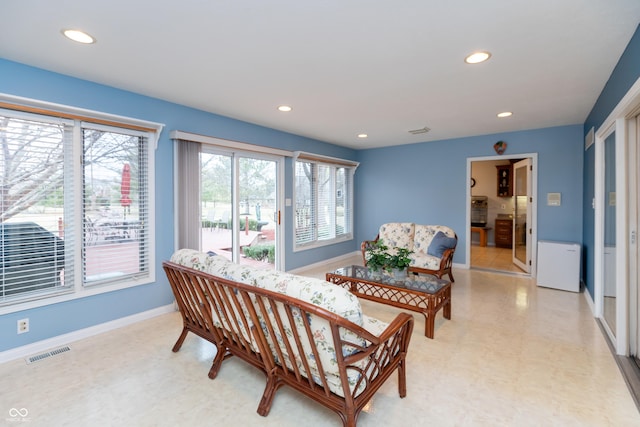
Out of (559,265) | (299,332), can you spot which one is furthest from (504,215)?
(299,332)

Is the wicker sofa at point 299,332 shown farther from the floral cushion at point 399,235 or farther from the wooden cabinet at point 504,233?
the wooden cabinet at point 504,233

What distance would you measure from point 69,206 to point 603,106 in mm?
5285

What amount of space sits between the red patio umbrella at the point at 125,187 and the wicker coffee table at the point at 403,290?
236cm

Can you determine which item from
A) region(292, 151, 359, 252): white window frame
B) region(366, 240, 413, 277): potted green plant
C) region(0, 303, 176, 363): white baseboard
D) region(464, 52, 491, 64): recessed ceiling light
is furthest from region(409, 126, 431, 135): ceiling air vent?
region(0, 303, 176, 363): white baseboard

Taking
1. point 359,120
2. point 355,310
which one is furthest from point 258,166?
point 355,310

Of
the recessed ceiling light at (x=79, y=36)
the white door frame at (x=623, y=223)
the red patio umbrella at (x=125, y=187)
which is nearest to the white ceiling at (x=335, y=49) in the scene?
the recessed ceiling light at (x=79, y=36)

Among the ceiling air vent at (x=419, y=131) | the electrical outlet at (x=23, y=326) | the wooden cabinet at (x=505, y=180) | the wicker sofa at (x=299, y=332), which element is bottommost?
the electrical outlet at (x=23, y=326)

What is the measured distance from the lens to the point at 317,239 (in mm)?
5699

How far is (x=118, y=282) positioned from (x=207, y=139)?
1.87 m

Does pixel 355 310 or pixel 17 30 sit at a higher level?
pixel 17 30

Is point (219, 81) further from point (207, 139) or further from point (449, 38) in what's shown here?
point (449, 38)

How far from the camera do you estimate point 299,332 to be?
1.53m

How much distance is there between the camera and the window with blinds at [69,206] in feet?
7.89

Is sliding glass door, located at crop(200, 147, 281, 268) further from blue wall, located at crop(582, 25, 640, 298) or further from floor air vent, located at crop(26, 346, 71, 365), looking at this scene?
blue wall, located at crop(582, 25, 640, 298)
